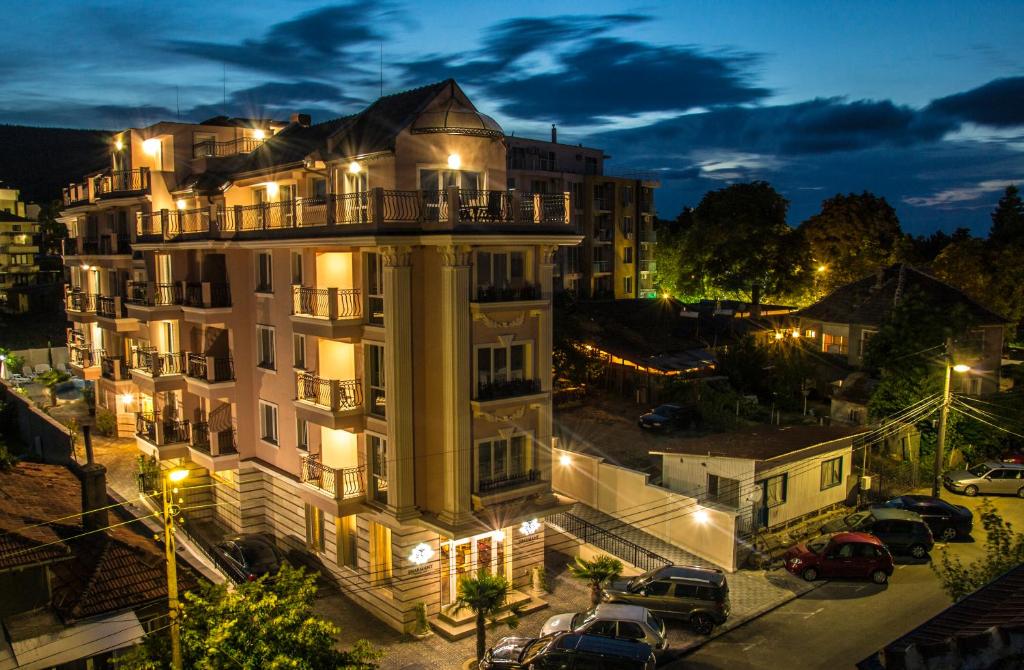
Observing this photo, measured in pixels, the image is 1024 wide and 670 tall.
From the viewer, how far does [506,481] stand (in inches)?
903

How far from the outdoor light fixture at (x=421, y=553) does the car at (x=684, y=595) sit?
209 inches

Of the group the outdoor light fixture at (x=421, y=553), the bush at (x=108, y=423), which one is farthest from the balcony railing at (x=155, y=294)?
the outdoor light fixture at (x=421, y=553)

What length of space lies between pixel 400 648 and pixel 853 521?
17.2 m

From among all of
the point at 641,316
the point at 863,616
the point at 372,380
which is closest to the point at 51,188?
the point at 641,316

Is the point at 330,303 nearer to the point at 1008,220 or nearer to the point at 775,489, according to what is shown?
the point at 775,489

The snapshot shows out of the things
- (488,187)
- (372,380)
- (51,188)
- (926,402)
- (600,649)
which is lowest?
(600,649)

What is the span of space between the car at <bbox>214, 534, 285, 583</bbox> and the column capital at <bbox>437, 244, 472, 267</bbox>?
35.8 ft

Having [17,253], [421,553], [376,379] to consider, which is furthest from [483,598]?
[17,253]

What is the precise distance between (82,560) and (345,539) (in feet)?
26.7

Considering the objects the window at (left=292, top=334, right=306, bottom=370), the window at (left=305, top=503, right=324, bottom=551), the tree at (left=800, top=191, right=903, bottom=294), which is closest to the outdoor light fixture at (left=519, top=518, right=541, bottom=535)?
the window at (left=305, top=503, right=324, bottom=551)

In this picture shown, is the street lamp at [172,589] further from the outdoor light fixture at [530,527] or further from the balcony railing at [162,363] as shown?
the balcony railing at [162,363]

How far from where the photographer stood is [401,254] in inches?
831

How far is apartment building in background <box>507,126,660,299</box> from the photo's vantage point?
64500mm

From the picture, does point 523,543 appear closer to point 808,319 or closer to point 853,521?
point 853,521
